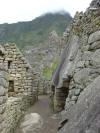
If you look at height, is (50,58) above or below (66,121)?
above

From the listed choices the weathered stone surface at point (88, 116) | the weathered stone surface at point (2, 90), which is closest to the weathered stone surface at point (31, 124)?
the weathered stone surface at point (2, 90)

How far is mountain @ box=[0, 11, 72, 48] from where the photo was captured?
43.1 meters

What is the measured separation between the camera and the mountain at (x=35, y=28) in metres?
43.1

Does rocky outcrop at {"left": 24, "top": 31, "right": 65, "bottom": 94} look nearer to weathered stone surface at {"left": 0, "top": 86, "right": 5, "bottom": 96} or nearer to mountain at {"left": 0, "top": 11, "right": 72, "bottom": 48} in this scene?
mountain at {"left": 0, "top": 11, "right": 72, "bottom": 48}

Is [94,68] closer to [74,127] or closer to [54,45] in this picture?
[74,127]

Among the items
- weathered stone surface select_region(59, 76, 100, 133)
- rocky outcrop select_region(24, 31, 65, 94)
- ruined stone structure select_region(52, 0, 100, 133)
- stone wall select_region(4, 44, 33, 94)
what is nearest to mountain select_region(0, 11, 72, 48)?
rocky outcrop select_region(24, 31, 65, 94)

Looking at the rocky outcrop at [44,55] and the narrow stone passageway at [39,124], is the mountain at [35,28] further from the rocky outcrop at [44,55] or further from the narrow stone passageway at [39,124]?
the narrow stone passageway at [39,124]

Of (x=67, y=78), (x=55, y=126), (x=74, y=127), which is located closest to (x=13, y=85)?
(x=55, y=126)

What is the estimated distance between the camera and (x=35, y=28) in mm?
51344

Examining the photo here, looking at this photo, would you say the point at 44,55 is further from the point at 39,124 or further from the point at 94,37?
the point at 94,37

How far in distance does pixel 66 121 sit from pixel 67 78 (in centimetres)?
255

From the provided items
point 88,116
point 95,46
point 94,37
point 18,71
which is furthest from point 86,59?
point 18,71

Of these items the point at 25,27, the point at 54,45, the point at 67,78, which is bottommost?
the point at 67,78

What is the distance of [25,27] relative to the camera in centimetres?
5225
